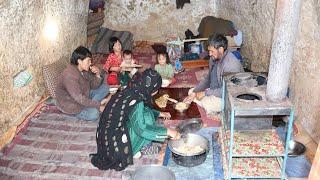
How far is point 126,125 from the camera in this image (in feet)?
13.8

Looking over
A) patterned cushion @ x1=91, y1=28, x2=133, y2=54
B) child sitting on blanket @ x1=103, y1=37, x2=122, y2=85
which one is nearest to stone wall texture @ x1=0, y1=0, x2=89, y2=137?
child sitting on blanket @ x1=103, y1=37, x2=122, y2=85

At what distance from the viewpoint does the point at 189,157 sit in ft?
13.8

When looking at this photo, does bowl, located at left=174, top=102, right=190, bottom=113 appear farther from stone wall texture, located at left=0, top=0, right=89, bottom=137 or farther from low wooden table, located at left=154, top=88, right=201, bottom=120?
stone wall texture, located at left=0, top=0, right=89, bottom=137

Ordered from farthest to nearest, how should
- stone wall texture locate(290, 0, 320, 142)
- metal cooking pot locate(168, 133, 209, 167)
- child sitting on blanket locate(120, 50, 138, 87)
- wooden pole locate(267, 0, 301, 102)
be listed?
child sitting on blanket locate(120, 50, 138, 87) < stone wall texture locate(290, 0, 320, 142) < metal cooking pot locate(168, 133, 209, 167) < wooden pole locate(267, 0, 301, 102)

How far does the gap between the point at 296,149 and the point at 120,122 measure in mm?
2130

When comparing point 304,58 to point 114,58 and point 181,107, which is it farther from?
point 114,58

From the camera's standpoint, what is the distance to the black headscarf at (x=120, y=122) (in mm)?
4086

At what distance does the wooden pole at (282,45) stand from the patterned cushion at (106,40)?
5.45 metres

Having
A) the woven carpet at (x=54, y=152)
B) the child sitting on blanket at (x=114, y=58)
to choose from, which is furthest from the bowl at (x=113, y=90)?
the woven carpet at (x=54, y=152)

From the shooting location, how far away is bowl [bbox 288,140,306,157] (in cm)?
439

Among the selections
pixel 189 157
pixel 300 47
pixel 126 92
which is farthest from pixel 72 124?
pixel 300 47

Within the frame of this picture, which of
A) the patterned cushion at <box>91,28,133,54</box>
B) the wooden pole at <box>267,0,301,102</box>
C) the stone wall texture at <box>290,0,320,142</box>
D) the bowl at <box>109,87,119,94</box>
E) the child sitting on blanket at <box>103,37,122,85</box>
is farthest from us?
the patterned cushion at <box>91,28,133,54</box>

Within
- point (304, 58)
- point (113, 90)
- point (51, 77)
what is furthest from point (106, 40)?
point (304, 58)

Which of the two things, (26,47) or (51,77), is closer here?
(26,47)
